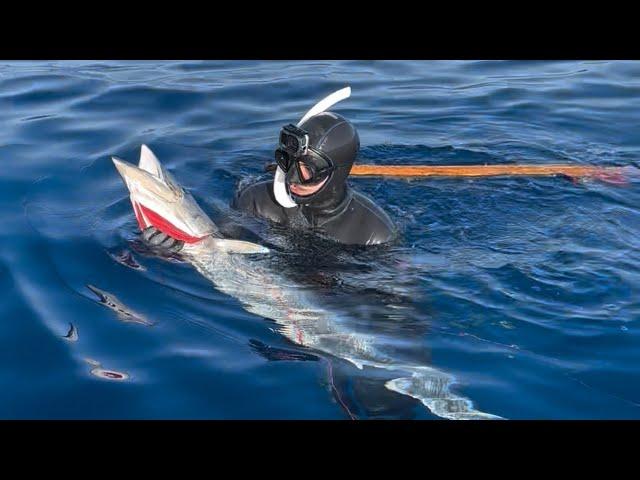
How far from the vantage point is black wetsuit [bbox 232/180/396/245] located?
6996 millimetres

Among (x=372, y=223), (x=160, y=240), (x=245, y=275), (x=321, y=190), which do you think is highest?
(x=321, y=190)

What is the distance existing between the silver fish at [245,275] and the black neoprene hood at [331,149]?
65 centimetres

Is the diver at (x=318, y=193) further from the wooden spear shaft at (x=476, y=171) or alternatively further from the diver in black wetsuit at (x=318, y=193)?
the wooden spear shaft at (x=476, y=171)

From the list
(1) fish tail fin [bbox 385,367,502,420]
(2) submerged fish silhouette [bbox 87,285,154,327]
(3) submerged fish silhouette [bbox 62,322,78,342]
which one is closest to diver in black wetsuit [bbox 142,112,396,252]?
(2) submerged fish silhouette [bbox 87,285,154,327]

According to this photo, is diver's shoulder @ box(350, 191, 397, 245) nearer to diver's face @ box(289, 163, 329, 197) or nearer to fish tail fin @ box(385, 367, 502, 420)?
diver's face @ box(289, 163, 329, 197)

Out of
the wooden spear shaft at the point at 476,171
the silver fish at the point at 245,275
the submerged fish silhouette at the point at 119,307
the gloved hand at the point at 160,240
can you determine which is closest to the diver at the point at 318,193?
the gloved hand at the point at 160,240

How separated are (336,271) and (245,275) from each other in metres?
0.75

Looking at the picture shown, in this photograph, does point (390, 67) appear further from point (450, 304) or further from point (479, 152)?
point (450, 304)

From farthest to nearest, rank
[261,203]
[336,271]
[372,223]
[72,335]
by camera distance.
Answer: [261,203]
[372,223]
[336,271]
[72,335]

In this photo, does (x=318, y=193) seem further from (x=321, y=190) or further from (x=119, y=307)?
(x=119, y=307)

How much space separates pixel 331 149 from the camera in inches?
262

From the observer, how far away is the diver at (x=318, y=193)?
6.58 m

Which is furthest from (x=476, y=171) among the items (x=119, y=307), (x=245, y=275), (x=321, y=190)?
(x=119, y=307)

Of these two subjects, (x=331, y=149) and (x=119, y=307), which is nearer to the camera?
(x=119, y=307)
